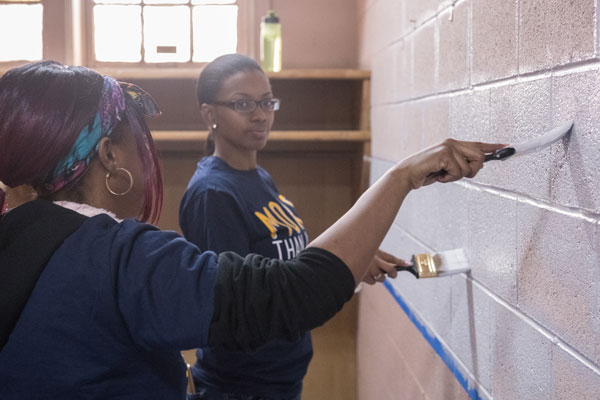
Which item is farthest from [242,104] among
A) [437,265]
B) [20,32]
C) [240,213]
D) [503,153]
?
[20,32]

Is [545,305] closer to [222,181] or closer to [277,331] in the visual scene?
[277,331]

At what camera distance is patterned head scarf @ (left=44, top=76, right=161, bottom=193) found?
0.82m

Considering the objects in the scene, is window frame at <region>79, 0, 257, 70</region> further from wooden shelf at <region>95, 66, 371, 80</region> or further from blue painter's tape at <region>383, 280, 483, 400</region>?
blue painter's tape at <region>383, 280, 483, 400</region>

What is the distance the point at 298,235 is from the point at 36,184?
87cm

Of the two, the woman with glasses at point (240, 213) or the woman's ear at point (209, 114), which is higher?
the woman's ear at point (209, 114)

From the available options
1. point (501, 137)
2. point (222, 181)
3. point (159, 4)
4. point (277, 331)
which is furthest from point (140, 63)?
point (277, 331)

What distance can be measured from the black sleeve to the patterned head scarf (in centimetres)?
23

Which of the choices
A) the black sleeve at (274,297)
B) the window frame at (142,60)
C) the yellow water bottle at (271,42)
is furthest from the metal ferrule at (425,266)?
the window frame at (142,60)

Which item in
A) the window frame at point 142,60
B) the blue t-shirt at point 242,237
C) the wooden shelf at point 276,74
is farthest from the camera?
the window frame at point 142,60

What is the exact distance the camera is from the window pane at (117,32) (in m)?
2.98

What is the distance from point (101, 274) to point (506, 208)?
663 millimetres

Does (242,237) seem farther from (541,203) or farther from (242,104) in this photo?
(541,203)

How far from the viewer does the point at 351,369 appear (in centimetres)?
309

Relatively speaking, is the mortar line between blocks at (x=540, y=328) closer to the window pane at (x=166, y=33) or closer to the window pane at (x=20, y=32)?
the window pane at (x=166, y=33)
